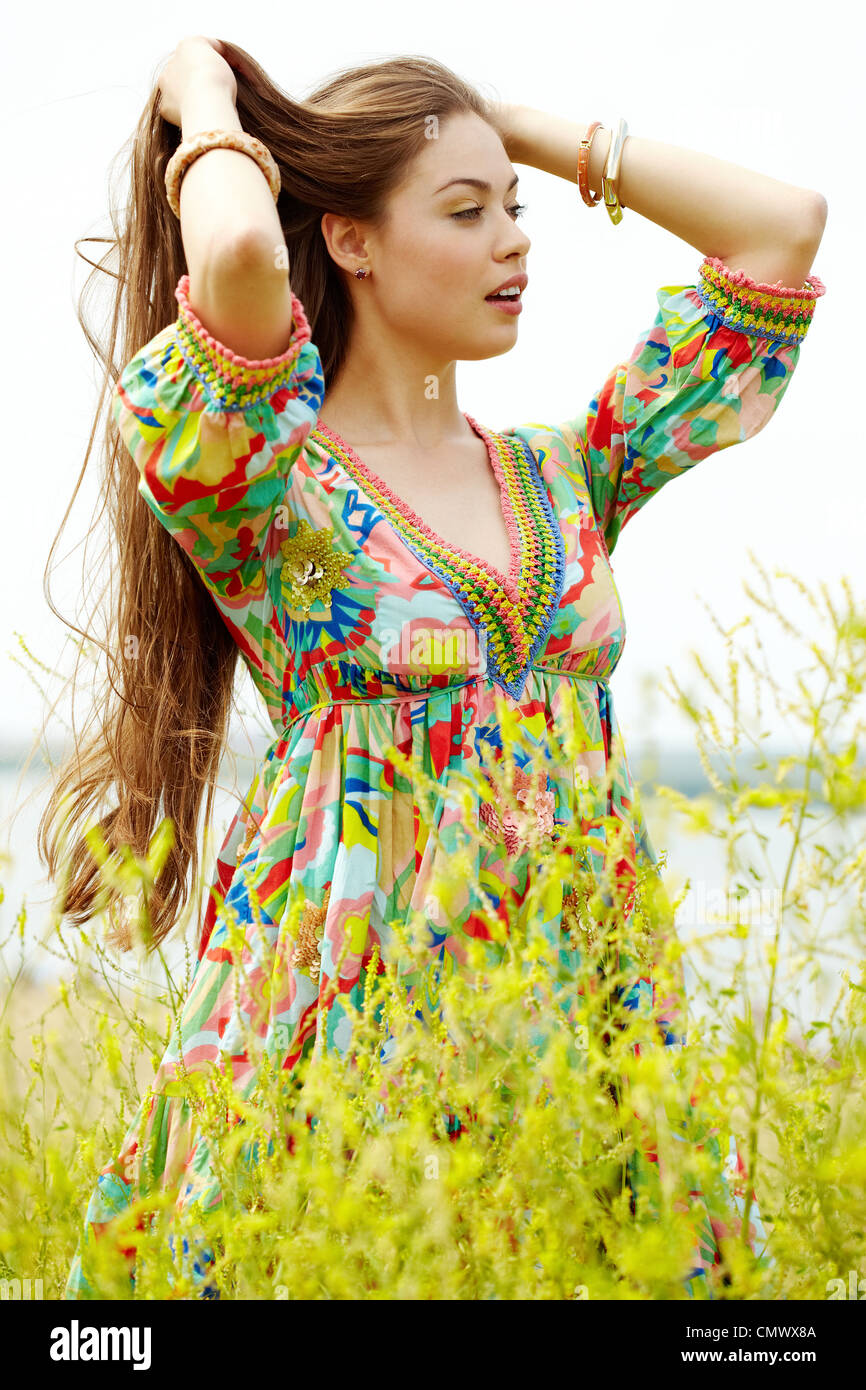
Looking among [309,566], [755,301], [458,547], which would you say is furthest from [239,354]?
[755,301]

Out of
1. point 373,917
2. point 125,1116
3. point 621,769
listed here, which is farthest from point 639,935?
point 125,1116

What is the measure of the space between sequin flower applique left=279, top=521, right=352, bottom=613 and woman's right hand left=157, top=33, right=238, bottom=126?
0.49 meters

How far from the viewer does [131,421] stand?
1.21 m

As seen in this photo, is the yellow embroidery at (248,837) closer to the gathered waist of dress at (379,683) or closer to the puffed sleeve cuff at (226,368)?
the gathered waist of dress at (379,683)

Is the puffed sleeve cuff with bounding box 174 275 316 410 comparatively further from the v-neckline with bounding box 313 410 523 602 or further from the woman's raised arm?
the v-neckline with bounding box 313 410 523 602

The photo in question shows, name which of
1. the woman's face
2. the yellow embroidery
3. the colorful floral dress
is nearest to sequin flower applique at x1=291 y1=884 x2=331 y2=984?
the colorful floral dress

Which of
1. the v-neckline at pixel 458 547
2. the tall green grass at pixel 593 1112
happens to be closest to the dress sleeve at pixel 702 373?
the v-neckline at pixel 458 547

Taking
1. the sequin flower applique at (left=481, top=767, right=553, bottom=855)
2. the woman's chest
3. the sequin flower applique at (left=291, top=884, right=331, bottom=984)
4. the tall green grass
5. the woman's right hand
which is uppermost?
the woman's right hand

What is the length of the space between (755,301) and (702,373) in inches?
4.0

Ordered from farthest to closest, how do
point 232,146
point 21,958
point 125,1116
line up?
point 125,1116 < point 232,146 < point 21,958

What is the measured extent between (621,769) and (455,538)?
0.33 meters

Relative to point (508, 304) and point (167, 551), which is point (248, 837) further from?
point (508, 304)

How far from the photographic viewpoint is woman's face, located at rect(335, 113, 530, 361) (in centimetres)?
144
